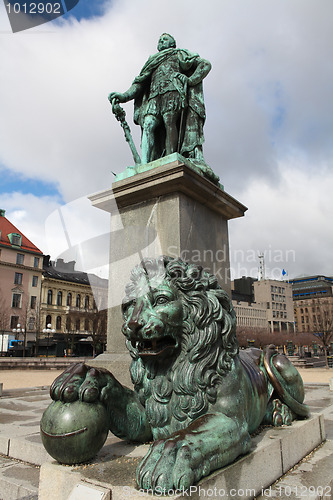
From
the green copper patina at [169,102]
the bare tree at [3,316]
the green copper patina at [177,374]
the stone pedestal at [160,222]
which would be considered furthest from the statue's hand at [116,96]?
the bare tree at [3,316]

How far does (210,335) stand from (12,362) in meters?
26.2

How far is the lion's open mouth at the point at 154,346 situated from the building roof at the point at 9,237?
2107 inches

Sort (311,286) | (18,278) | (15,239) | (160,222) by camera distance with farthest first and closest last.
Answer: (311,286) < (15,239) < (18,278) < (160,222)

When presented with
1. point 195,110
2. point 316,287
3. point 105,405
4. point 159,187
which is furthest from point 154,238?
point 316,287

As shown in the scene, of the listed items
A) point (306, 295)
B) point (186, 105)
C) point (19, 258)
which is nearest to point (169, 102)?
point (186, 105)

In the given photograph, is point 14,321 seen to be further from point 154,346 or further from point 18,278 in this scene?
point 154,346

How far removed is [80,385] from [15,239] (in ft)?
185

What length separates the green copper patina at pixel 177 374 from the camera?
209cm

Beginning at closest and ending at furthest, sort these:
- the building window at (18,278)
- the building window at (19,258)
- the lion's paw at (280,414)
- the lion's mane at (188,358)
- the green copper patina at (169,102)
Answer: the lion's mane at (188,358) < the lion's paw at (280,414) < the green copper patina at (169,102) < the building window at (18,278) < the building window at (19,258)

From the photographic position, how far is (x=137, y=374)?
243cm

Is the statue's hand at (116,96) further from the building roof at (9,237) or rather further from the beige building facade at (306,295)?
the beige building facade at (306,295)

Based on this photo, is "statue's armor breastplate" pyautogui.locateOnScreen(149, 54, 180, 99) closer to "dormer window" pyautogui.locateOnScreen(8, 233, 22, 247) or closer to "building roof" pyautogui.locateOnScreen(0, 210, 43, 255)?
"building roof" pyautogui.locateOnScreen(0, 210, 43, 255)

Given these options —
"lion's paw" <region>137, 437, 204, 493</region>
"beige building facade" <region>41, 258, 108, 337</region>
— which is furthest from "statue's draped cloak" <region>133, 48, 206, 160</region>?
"beige building facade" <region>41, 258, 108, 337</region>

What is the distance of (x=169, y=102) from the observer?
230 inches
